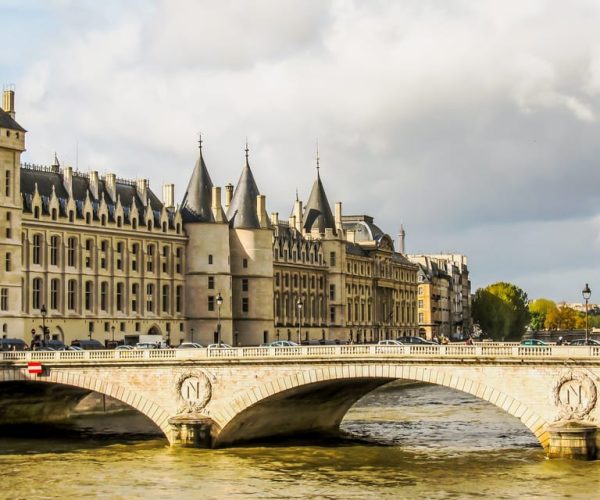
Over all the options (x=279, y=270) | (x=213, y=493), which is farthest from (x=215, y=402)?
(x=279, y=270)

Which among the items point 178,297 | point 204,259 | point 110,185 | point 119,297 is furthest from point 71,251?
point 204,259

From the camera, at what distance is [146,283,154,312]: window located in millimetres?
117787

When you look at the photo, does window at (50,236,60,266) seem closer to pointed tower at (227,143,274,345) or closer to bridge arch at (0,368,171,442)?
pointed tower at (227,143,274,345)

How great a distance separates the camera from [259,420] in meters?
67.4

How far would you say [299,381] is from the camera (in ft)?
205

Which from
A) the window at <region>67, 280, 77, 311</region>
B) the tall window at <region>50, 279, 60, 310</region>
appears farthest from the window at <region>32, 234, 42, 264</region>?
the window at <region>67, 280, 77, 311</region>

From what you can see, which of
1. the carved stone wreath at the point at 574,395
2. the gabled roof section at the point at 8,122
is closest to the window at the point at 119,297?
the gabled roof section at the point at 8,122

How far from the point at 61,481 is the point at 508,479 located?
59.4ft

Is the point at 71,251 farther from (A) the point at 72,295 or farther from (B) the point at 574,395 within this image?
(B) the point at 574,395

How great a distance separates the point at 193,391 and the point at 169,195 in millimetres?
63471

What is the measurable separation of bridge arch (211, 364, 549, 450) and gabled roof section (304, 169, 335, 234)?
8681cm

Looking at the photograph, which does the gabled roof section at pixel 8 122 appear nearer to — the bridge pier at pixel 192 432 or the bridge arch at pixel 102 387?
the bridge arch at pixel 102 387

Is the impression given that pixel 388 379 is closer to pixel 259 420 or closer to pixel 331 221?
pixel 259 420

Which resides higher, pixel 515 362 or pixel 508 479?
pixel 515 362
